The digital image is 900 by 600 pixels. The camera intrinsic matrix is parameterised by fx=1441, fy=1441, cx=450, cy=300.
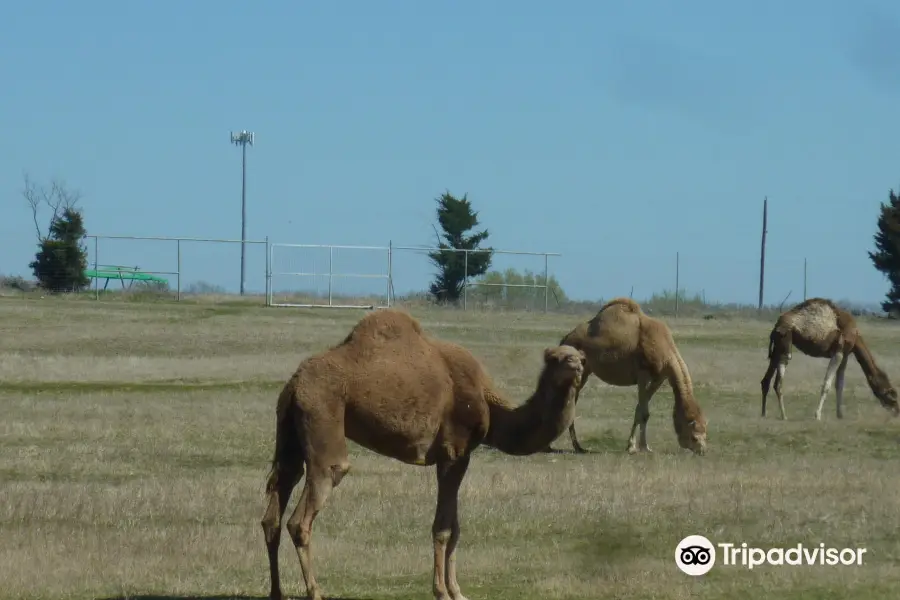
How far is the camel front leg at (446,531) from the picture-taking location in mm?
10695

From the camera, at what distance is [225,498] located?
16.3 m

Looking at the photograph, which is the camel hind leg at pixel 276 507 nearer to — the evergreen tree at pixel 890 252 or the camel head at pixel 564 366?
the camel head at pixel 564 366

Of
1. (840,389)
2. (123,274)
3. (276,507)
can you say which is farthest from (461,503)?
(123,274)

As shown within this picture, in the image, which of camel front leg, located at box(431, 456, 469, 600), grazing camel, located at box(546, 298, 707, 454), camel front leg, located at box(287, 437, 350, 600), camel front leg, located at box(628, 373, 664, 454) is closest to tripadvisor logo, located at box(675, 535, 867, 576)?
camel front leg, located at box(431, 456, 469, 600)

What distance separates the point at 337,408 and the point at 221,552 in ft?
10.3

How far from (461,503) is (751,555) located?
12.6 feet

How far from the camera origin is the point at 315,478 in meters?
10.6

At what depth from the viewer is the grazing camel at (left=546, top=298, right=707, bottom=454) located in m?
21.9

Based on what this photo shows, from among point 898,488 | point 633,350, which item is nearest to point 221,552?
point 898,488

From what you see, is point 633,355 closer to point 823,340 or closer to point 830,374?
point 830,374

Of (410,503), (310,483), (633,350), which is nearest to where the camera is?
(310,483)

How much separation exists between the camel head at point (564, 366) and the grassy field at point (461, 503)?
71.4 inches

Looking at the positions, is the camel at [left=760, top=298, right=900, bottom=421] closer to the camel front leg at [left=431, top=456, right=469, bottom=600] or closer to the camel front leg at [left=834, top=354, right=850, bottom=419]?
the camel front leg at [left=834, top=354, right=850, bottom=419]

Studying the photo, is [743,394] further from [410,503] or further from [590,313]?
[590,313]
